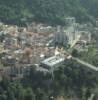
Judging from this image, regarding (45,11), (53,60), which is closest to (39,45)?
(53,60)

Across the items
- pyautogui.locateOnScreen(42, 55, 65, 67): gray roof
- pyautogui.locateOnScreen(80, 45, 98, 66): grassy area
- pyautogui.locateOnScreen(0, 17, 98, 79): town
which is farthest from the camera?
pyautogui.locateOnScreen(80, 45, 98, 66): grassy area

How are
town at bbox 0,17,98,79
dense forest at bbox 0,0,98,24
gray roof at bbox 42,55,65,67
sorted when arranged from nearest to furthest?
1. town at bbox 0,17,98,79
2. gray roof at bbox 42,55,65,67
3. dense forest at bbox 0,0,98,24

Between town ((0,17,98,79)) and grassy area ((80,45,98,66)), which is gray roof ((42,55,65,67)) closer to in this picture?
town ((0,17,98,79))

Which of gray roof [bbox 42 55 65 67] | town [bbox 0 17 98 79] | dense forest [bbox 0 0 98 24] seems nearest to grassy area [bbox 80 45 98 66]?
town [bbox 0 17 98 79]

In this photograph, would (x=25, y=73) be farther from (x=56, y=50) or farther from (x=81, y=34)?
(x=81, y=34)

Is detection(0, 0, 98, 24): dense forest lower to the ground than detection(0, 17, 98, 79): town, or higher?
higher

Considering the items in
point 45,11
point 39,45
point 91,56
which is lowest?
point 91,56

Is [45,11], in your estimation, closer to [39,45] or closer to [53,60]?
[39,45]

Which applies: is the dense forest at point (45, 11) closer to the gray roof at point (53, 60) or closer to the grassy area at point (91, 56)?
the grassy area at point (91, 56)
